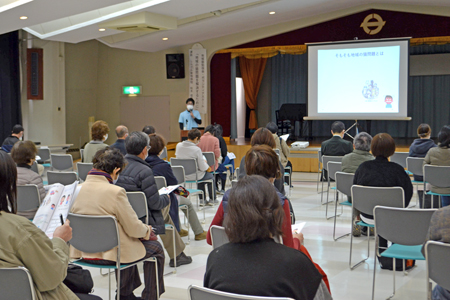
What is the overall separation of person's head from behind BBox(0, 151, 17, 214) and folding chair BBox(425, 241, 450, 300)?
1.86 m

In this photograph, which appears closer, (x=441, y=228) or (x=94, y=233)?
(x=441, y=228)

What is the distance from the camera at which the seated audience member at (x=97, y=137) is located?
19.3 feet

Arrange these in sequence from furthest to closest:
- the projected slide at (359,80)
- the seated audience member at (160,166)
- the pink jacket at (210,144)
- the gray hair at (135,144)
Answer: the projected slide at (359,80) < the pink jacket at (210,144) < the seated audience member at (160,166) < the gray hair at (135,144)

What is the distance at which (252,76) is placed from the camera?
14.0 meters

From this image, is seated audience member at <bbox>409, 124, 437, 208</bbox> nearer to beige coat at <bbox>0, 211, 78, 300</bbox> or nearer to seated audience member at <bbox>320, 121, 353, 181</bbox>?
seated audience member at <bbox>320, 121, 353, 181</bbox>

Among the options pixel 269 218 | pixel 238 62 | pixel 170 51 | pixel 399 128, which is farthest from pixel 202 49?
pixel 269 218

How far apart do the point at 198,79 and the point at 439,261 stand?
412 inches

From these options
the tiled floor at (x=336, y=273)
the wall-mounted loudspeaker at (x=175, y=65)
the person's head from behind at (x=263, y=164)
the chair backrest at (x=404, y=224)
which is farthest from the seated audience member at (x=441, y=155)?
the wall-mounted loudspeaker at (x=175, y=65)

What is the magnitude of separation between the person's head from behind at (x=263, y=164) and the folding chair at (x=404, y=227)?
3.26ft

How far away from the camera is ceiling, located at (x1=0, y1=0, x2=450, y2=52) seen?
733 centimetres

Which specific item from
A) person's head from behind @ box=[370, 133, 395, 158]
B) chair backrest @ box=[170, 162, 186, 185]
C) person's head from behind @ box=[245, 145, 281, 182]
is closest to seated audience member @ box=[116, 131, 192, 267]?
person's head from behind @ box=[245, 145, 281, 182]

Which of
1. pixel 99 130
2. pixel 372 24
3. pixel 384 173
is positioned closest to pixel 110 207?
pixel 384 173

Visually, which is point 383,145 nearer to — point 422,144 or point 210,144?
point 422,144

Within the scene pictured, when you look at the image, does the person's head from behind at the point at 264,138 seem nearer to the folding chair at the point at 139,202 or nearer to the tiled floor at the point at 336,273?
the folding chair at the point at 139,202
